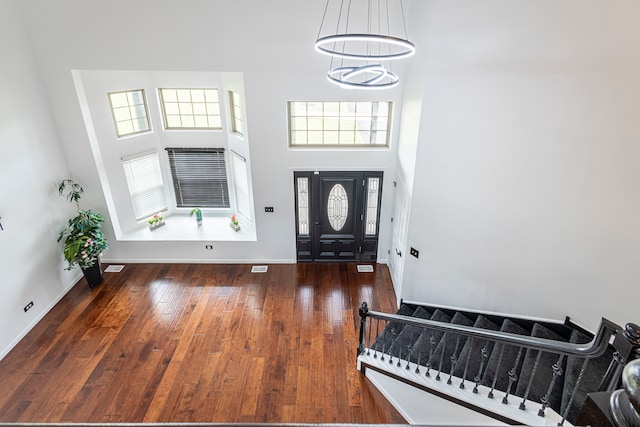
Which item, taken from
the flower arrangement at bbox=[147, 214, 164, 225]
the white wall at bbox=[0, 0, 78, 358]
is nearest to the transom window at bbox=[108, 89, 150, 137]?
the white wall at bbox=[0, 0, 78, 358]

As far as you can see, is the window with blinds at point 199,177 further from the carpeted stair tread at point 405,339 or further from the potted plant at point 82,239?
the carpeted stair tread at point 405,339

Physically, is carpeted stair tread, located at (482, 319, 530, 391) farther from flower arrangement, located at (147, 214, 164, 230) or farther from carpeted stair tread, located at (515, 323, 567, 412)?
flower arrangement, located at (147, 214, 164, 230)

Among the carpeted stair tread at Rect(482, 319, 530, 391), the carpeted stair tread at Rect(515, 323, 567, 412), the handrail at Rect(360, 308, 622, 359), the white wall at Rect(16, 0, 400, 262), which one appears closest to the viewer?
the handrail at Rect(360, 308, 622, 359)

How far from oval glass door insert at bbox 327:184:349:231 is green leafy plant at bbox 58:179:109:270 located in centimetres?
412

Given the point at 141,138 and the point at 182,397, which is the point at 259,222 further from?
the point at 182,397

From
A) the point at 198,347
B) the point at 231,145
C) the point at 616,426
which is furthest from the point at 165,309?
the point at 616,426

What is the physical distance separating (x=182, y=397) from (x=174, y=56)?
4.88 metres

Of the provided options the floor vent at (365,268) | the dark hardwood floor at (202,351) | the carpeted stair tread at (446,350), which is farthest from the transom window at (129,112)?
the carpeted stair tread at (446,350)

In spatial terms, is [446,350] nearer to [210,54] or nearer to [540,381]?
[540,381]

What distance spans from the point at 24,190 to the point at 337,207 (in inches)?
197

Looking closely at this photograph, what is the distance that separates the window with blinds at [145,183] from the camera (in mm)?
6961

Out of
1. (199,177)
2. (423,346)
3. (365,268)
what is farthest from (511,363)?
(199,177)

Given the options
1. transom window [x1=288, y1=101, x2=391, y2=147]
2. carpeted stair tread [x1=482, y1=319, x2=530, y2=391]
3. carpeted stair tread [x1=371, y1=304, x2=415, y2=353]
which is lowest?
carpeted stair tread [x1=371, y1=304, x2=415, y2=353]

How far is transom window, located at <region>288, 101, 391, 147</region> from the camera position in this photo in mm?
6184
